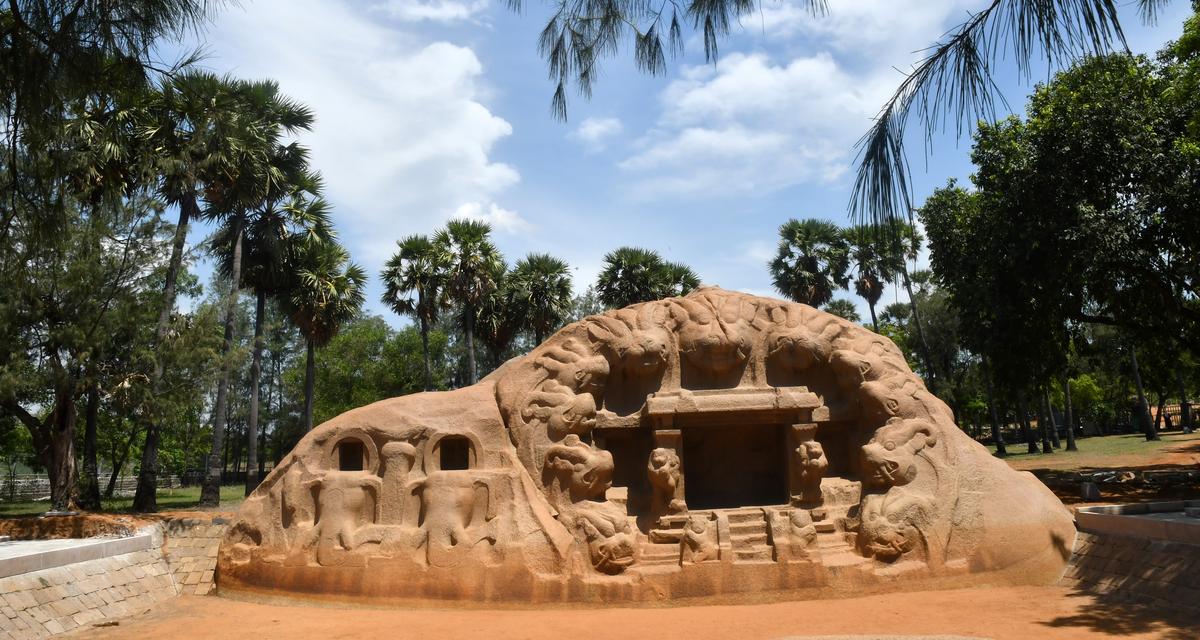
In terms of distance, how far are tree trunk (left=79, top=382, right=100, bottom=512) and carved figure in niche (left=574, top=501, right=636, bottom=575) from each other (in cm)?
1166

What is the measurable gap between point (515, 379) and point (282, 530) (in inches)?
144

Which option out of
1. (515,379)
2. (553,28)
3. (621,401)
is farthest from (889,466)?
(553,28)

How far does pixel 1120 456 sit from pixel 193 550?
90.1ft

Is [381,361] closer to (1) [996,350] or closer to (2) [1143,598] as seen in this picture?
(1) [996,350]

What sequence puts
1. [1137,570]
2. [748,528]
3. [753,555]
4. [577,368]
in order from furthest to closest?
[577,368]
[748,528]
[753,555]
[1137,570]

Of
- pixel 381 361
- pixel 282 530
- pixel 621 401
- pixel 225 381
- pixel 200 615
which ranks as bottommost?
pixel 200 615

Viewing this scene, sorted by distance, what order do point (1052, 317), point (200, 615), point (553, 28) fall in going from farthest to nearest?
1. point (1052, 317)
2. point (200, 615)
3. point (553, 28)

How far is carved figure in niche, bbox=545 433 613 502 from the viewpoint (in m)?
10.1

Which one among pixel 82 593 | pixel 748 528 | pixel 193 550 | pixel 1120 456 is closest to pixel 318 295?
pixel 193 550

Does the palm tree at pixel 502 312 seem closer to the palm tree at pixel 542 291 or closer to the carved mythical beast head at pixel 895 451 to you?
the palm tree at pixel 542 291

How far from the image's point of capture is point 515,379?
35.9ft

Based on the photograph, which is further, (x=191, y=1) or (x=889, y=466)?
(x=889, y=466)

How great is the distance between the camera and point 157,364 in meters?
15.6

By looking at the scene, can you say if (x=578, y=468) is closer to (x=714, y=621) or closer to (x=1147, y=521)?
(x=714, y=621)
